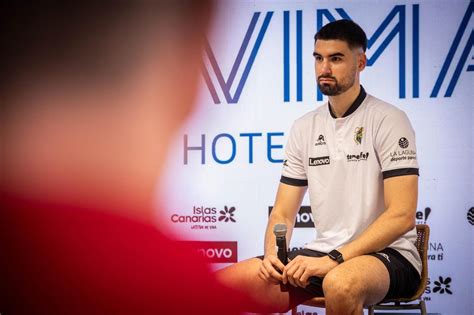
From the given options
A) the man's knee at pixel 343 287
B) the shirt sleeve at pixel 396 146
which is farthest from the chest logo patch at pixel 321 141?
the man's knee at pixel 343 287

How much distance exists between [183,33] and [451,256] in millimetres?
2340

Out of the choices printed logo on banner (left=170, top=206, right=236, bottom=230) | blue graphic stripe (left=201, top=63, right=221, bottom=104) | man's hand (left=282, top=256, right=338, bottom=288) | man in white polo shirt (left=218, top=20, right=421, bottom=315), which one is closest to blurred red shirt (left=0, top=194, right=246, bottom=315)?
printed logo on banner (left=170, top=206, right=236, bottom=230)

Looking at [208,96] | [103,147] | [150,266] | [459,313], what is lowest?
[459,313]

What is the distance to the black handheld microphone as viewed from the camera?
7.14 ft

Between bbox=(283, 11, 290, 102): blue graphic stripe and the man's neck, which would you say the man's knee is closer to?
the man's neck

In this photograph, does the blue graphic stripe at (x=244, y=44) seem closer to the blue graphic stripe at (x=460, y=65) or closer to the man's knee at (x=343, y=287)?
the blue graphic stripe at (x=460, y=65)

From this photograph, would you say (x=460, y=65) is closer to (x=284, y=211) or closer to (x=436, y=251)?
(x=436, y=251)

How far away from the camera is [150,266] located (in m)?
4.38

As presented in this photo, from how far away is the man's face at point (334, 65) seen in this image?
256cm

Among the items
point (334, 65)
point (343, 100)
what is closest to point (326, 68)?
point (334, 65)

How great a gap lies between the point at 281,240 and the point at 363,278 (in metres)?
0.31

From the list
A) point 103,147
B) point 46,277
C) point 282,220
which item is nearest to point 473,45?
point 282,220

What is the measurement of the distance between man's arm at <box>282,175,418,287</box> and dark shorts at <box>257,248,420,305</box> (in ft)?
0.20

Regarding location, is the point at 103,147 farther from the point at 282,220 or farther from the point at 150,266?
the point at 282,220
